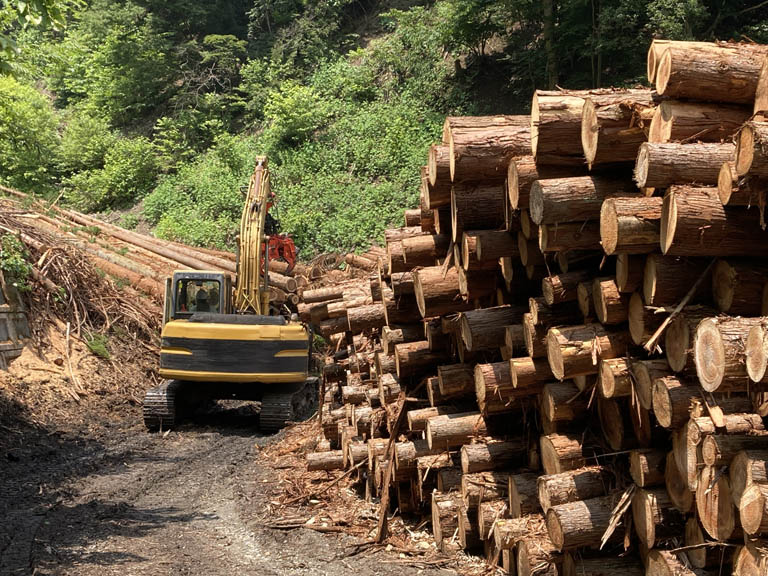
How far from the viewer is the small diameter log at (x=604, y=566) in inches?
195

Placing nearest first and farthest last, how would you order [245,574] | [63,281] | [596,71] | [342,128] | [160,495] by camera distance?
[245,574]
[160,495]
[63,281]
[596,71]
[342,128]

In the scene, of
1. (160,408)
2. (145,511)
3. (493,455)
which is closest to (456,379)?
(493,455)

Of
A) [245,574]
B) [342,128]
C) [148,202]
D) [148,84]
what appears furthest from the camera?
[148,84]

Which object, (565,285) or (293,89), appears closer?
(565,285)

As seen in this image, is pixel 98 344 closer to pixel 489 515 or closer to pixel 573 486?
pixel 489 515

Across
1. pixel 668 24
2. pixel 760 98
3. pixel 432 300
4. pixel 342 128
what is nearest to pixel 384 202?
pixel 342 128

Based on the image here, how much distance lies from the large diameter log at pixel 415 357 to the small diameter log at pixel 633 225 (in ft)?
9.77

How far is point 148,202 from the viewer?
31.0 metres

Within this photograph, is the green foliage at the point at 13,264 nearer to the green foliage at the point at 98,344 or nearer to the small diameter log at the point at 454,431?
the green foliage at the point at 98,344

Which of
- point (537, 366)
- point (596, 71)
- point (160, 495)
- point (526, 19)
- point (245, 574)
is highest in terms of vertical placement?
point (526, 19)

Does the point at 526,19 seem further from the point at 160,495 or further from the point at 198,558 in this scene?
the point at 198,558

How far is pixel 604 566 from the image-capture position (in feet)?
16.4

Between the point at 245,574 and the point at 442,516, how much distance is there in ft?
5.20

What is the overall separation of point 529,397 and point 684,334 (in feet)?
6.68
